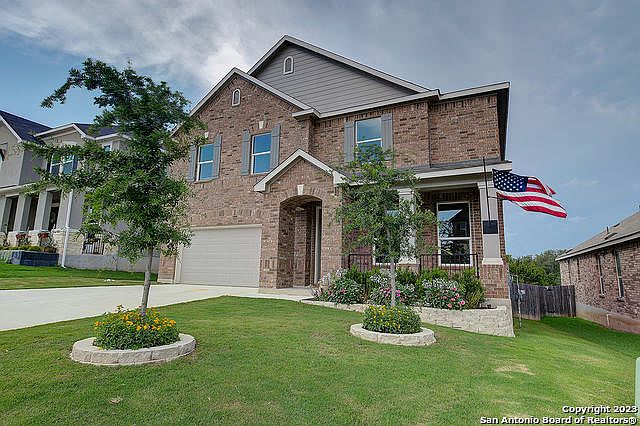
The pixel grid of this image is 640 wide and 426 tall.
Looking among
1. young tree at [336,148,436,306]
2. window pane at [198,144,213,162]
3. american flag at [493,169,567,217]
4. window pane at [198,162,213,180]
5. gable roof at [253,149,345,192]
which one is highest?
window pane at [198,144,213,162]

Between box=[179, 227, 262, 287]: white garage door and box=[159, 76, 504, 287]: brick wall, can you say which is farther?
box=[179, 227, 262, 287]: white garage door

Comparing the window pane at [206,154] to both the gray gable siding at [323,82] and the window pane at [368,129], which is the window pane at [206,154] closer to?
the gray gable siding at [323,82]

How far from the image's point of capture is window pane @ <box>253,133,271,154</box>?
A: 14.5 meters

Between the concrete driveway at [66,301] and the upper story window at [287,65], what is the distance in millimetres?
10053

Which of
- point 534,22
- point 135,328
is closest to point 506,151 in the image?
point 534,22

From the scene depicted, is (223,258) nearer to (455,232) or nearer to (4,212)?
(455,232)

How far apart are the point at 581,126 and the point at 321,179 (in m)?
19.7

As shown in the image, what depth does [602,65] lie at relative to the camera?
16438 mm

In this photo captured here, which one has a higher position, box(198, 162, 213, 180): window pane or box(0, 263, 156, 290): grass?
box(198, 162, 213, 180): window pane

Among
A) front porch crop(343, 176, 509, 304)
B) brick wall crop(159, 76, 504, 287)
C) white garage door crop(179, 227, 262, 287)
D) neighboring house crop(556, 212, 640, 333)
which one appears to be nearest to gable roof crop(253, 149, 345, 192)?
brick wall crop(159, 76, 504, 287)

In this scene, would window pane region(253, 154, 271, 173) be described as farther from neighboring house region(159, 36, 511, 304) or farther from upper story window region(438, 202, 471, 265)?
upper story window region(438, 202, 471, 265)

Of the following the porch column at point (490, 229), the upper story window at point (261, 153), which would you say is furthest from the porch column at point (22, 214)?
the porch column at point (490, 229)

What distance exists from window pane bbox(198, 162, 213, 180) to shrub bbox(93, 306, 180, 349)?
11.3 metres

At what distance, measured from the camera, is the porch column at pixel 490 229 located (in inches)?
370
